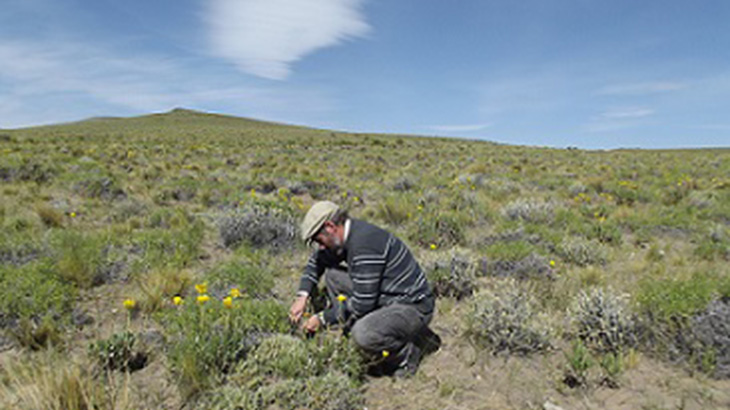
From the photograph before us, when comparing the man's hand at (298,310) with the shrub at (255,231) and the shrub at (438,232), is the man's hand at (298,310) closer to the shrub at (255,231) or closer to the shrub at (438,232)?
the shrub at (255,231)

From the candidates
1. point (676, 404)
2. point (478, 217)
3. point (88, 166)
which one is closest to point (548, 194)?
point (478, 217)

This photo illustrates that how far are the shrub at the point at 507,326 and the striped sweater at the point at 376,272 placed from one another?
681 millimetres

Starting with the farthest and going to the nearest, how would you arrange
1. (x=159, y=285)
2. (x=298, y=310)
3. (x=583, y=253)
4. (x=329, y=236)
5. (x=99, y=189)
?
(x=99, y=189) < (x=583, y=253) < (x=159, y=285) < (x=298, y=310) < (x=329, y=236)

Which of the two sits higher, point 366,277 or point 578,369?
point 366,277

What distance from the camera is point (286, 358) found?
10.3 ft

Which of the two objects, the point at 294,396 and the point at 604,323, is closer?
the point at 294,396

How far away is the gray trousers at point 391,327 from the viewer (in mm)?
3264

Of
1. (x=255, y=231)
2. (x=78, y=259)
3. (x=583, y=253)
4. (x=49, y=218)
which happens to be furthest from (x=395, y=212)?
(x=49, y=218)

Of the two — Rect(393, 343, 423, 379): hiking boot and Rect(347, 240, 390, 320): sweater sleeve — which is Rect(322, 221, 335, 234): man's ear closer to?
Rect(347, 240, 390, 320): sweater sleeve

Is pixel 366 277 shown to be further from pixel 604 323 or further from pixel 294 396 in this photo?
pixel 604 323

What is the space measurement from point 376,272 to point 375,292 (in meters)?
0.19

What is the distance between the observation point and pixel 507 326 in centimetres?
374

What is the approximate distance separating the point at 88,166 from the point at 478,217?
11.6 m

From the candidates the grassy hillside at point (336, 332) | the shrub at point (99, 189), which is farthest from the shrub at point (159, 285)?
the shrub at point (99, 189)
